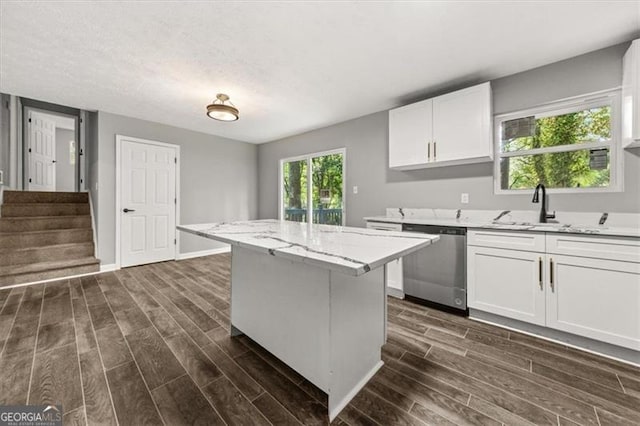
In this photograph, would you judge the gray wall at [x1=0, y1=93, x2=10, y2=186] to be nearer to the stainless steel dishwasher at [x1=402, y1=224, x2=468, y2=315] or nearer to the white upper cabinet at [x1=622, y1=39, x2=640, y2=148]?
the stainless steel dishwasher at [x1=402, y1=224, x2=468, y2=315]

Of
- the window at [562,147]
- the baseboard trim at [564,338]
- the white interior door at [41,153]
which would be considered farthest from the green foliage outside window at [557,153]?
the white interior door at [41,153]

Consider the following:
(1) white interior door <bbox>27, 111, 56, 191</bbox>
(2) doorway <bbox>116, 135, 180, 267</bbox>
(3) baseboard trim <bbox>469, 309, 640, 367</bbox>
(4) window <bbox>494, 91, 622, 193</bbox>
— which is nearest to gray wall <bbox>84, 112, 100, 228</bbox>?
(2) doorway <bbox>116, 135, 180, 267</bbox>

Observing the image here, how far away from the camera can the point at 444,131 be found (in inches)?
112

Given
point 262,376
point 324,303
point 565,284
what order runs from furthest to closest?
point 565,284
point 262,376
point 324,303

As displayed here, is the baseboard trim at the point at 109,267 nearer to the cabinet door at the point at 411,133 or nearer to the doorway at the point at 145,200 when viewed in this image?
the doorway at the point at 145,200

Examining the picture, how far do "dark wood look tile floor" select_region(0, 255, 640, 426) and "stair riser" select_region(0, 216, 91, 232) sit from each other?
2.06 meters

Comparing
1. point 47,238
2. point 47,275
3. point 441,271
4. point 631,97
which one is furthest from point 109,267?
point 631,97

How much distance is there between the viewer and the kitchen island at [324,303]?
3.94 ft

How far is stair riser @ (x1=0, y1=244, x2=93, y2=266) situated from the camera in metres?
3.38

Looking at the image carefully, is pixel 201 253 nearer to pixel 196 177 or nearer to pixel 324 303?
pixel 196 177

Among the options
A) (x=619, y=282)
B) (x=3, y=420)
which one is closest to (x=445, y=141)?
(x=619, y=282)

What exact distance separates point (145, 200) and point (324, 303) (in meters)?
Answer: 4.32

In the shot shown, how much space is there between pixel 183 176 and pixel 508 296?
5.18 metres

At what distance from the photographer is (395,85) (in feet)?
9.70
